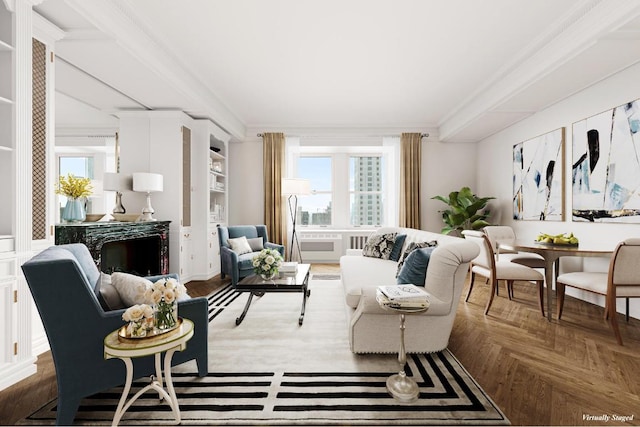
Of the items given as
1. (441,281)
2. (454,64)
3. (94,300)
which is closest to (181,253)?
(94,300)

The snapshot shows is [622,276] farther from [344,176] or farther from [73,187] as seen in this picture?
[73,187]

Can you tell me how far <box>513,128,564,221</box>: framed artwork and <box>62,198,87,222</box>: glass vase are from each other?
552 cm

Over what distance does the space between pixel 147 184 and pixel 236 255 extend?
141cm

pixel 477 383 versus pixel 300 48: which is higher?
pixel 300 48

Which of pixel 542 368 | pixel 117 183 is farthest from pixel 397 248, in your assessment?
pixel 117 183

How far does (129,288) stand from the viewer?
171cm

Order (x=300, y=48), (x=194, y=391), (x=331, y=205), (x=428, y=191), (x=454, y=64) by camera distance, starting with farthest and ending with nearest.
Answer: (x=331, y=205) < (x=428, y=191) < (x=454, y=64) < (x=300, y=48) < (x=194, y=391)

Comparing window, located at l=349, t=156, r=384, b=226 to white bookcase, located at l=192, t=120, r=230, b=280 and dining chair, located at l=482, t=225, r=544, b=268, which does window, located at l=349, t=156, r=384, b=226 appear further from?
white bookcase, located at l=192, t=120, r=230, b=280

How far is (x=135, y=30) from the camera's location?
2.64 m

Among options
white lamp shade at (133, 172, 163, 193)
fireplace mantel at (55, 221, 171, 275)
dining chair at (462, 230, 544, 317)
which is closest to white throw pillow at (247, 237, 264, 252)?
fireplace mantel at (55, 221, 171, 275)

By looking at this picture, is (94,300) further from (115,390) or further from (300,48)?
(300,48)

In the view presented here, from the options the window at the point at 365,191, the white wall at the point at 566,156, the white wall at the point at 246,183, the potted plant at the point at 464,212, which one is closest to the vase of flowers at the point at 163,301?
the white wall at the point at 566,156

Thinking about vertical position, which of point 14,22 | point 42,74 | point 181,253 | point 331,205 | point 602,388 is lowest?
point 602,388

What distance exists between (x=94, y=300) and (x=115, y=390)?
0.70 metres
